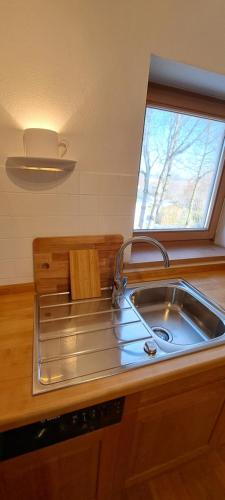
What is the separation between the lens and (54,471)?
0.68 meters

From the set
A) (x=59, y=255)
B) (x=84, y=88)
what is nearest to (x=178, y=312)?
(x=59, y=255)

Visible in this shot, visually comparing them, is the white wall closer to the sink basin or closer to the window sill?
the window sill

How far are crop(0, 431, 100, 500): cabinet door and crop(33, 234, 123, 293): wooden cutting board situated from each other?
0.57 m

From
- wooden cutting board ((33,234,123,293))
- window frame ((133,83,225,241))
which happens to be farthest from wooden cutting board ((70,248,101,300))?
window frame ((133,83,225,241))

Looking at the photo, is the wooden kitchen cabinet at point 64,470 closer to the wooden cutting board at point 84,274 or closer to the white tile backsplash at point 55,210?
the wooden cutting board at point 84,274

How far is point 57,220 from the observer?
984mm

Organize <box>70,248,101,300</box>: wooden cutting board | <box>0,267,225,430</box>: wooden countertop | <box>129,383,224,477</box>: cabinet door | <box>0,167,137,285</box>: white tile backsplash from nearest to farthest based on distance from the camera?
<box>0,267,225,430</box>: wooden countertop → <box>129,383,224,477</box>: cabinet door → <box>0,167,137,285</box>: white tile backsplash → <box>70,248,101,300</box>: wooden cutting board

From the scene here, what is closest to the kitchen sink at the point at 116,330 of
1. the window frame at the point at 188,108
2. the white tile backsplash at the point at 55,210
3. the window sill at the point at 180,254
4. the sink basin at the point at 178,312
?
the sink basin at the point at 178,312

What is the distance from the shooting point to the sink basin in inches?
41.0

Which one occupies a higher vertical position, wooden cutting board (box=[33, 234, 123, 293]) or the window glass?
the window glass

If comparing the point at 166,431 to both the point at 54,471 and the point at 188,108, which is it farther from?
the point at 188,108

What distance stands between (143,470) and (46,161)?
131 cm

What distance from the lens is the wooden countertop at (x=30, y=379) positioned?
55cm

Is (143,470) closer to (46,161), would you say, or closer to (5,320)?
(5,320)
